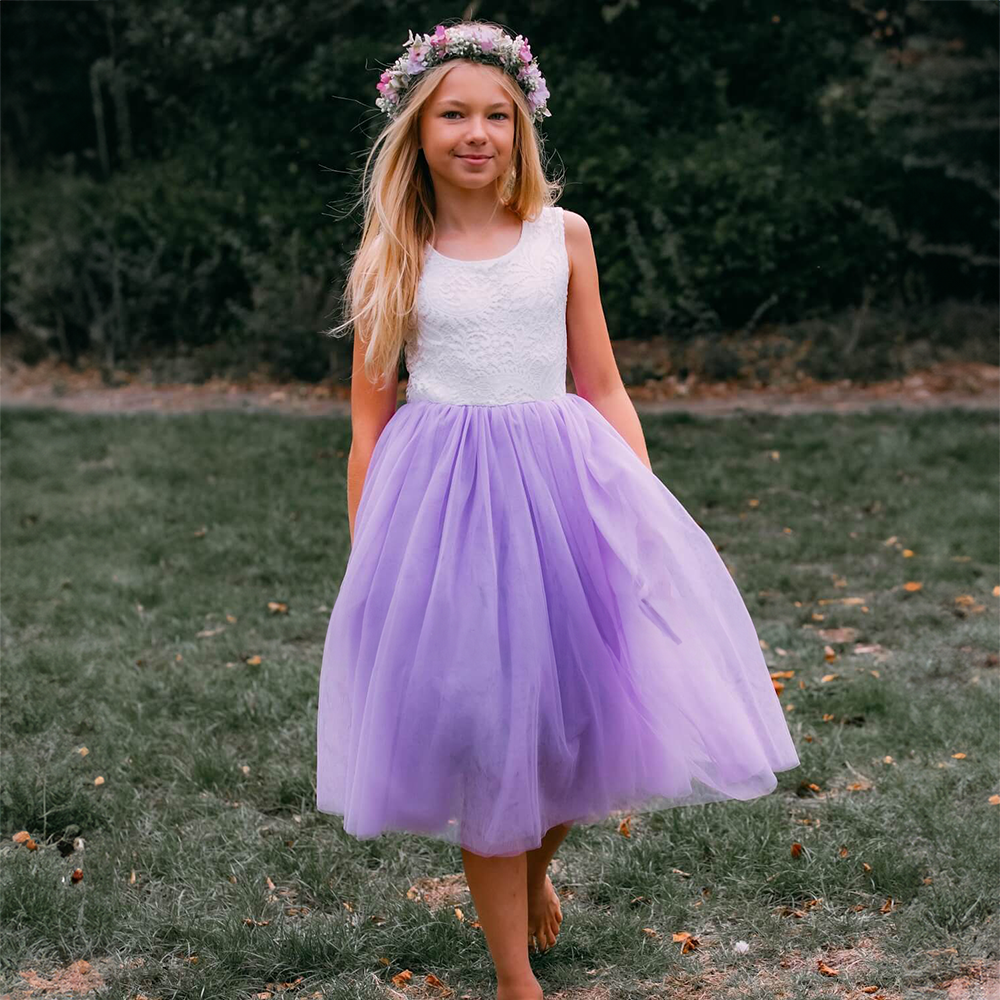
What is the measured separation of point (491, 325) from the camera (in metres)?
2.61

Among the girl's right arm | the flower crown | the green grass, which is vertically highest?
the flower crown

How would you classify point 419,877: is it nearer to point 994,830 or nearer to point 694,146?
point 994,830

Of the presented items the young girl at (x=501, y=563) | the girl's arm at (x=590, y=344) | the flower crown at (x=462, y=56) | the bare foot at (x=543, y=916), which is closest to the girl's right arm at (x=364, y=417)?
the young girl at (x=501, y=563)

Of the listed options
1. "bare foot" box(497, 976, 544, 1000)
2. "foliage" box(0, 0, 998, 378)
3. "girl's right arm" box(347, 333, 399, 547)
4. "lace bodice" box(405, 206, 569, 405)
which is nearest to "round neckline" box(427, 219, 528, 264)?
"lace bodice" box(405, 206, 569, 405)

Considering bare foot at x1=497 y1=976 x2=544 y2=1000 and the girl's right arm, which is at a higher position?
the girl's right arm

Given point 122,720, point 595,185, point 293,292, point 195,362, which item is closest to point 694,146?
point 595,185

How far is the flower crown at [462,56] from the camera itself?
2617mm

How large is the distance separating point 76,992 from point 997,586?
12.4ft

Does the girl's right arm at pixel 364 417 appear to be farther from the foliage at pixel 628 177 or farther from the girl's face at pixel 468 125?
the foliage at pixel 628 177

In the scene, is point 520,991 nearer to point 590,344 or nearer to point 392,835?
point 392,835

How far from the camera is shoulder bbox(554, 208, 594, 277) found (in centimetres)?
273

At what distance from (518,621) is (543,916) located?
786 mm

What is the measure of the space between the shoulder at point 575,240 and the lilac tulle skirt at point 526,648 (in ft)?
1.05

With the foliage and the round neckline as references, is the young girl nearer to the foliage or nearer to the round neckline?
the round neckline
